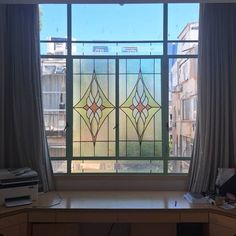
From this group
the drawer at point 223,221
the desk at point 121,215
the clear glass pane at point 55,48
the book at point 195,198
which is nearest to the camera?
the drawer at point 223,221

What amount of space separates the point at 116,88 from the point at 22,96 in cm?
110

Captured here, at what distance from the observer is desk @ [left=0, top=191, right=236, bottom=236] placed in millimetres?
2926

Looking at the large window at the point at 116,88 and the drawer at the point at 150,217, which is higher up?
the large window at the point at 116,88

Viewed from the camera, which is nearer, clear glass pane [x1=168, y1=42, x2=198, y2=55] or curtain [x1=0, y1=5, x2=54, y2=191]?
curtain [x1=0, y1=5, x2=54, y2=191]

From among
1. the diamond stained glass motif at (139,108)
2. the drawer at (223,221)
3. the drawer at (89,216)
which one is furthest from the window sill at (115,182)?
the drawer at (223,221)

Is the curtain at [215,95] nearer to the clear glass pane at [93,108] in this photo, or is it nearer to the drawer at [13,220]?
the clear glass pane at [93,108]

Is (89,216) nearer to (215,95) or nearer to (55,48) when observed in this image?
(215,95)

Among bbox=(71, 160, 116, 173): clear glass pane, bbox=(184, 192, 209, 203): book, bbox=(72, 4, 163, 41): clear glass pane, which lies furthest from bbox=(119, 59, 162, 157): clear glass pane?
bbox=(184, 192, 209, 203): book

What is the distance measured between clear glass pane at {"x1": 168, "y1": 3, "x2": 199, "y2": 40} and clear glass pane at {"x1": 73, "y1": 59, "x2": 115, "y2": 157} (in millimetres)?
822

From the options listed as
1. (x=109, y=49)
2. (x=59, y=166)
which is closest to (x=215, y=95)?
(x=109, y=49)

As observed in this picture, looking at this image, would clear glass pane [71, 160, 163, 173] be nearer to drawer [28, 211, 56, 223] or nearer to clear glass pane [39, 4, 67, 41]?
drawer [28, 211, 56, 223]

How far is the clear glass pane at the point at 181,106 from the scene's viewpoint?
3.72m

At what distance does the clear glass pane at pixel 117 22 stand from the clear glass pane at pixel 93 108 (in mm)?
326

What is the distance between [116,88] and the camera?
12.3 feet
